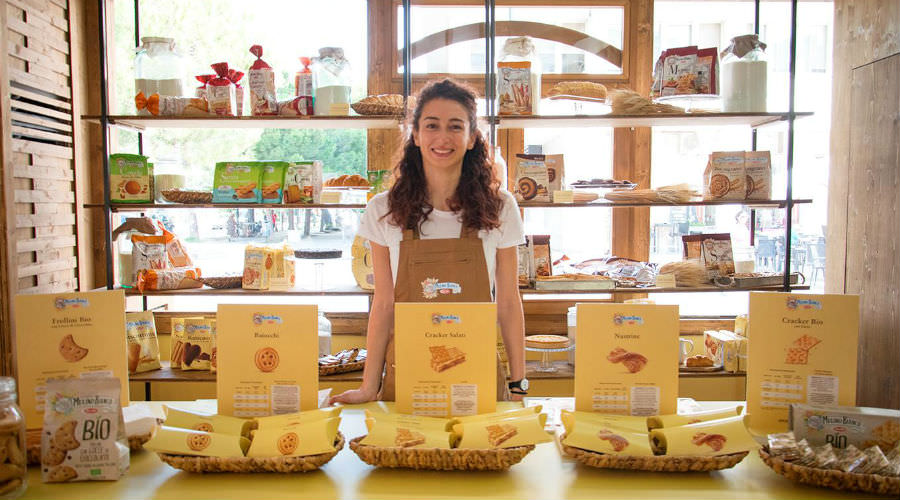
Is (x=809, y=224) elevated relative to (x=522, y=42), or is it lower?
lower

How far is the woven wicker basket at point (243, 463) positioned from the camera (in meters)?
1.28

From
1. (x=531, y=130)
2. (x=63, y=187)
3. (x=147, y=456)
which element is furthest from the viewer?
(x=531, y=130)

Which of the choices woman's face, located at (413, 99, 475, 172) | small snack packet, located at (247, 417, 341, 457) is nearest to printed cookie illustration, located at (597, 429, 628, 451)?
small snack packet, located at (247, 417, 341, 457)

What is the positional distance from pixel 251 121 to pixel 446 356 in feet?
6.67

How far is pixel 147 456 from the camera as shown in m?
1.41

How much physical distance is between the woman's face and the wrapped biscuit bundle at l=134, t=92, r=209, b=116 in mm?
1449

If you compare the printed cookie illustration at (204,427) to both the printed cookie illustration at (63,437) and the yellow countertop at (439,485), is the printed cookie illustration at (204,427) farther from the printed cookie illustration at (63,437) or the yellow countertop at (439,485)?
the printed cookie illustration at (63,437)

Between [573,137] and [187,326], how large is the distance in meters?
2.13

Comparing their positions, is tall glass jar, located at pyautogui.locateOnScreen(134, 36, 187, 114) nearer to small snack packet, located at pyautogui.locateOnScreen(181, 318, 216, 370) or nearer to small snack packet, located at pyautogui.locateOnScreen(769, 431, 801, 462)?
small snack packet, located at pyautogui.locateOnScreen(181, 318, 216, 370)

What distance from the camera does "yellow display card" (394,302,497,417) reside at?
57.0 inches

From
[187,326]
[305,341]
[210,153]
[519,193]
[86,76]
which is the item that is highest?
[86,76]

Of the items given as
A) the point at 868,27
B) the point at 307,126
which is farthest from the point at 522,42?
the point at 868,27

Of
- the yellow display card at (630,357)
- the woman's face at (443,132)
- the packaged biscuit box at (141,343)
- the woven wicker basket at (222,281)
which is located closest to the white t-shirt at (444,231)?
the woman's face at (443,132)

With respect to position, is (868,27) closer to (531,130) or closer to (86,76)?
(531,130)
